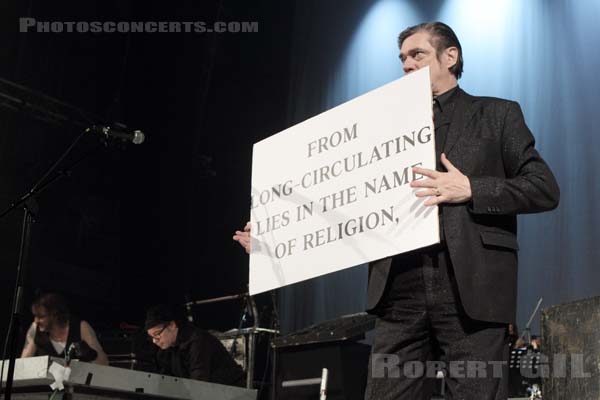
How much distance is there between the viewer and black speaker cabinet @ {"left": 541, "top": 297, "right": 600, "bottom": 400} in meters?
2.02

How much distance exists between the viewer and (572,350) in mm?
2104

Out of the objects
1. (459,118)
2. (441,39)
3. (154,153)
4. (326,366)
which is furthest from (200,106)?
(459,118)

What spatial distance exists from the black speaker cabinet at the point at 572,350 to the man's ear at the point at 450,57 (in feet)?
2.27

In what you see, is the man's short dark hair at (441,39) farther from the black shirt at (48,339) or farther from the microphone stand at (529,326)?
the black shirt at (48,339)

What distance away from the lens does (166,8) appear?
269 inches

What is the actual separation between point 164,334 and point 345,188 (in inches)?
149

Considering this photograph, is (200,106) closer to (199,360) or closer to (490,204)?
(199,360)

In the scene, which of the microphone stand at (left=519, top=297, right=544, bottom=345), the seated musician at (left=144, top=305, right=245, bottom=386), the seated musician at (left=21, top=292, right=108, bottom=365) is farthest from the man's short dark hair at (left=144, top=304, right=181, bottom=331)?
the microphone stand at (left=519, top=297, right=544, bottom=345)

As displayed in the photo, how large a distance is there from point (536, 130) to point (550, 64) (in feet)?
1.65

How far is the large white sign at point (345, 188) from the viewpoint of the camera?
1.84 m

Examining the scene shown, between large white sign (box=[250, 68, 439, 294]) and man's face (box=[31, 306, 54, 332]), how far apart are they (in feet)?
11.3

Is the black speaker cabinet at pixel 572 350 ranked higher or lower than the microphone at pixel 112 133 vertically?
lower

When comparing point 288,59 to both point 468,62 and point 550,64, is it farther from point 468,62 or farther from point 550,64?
point 550,64

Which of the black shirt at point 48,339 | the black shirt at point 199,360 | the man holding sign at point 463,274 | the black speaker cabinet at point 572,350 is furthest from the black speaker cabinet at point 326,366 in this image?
the man holding sign at point 463,274
